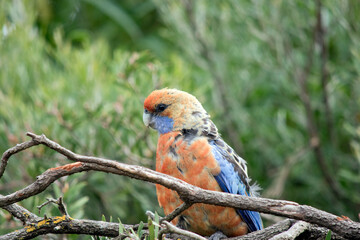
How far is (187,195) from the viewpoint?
1.62 m

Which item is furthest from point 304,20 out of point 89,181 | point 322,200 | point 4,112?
point 4,112

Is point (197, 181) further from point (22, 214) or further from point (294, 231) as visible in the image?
point (22, 214)

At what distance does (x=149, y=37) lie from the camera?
558 centimetres

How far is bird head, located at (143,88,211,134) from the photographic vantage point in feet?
9.65

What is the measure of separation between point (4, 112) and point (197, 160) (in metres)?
1.76

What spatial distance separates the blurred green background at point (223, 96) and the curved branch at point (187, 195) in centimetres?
140

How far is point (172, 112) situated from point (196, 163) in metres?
0.48

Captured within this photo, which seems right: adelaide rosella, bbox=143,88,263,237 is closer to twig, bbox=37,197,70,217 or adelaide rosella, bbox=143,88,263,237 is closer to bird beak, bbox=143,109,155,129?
bird beak, bbox=143,109,155,129

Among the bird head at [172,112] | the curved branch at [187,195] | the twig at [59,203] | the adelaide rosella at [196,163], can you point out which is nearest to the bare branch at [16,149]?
the curved branch at [187,195]

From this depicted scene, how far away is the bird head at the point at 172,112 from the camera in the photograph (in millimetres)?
2941

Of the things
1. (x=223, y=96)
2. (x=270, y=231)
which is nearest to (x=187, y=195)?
(x=270, y=231)

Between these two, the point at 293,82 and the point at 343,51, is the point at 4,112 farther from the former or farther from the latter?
the point at 343,51

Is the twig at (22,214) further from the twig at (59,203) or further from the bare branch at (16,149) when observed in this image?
the bare branch at (16,149)

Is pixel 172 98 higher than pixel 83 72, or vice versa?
pixel 83 72
